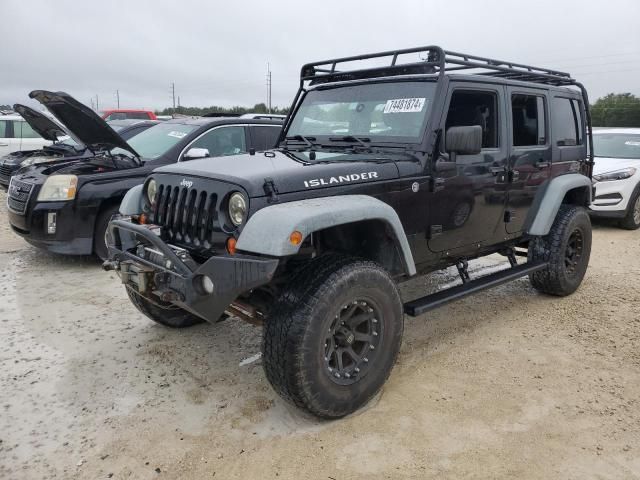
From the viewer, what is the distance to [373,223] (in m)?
3.25

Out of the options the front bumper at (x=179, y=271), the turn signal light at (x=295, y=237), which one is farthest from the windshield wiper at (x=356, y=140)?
the front bumper at (x=179, y=271)

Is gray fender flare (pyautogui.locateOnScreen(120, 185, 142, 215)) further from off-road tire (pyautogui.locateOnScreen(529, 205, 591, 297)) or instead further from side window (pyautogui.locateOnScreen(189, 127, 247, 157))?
off-road tire (pyautogui.locateOnScreen(529, 205, 591, 297))

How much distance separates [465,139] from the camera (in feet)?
11.2

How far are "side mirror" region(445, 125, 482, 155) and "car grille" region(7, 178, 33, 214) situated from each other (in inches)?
186

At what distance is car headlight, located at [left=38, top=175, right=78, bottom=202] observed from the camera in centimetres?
572

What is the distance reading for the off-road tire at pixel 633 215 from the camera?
8539 millimetres

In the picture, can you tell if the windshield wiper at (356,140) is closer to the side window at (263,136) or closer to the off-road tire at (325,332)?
the off-road tire at (325,332)

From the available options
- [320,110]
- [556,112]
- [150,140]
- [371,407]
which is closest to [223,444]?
[371,407]

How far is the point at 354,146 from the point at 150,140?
399 centimetres

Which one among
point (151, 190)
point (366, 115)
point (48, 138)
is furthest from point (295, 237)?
point (48, 138)

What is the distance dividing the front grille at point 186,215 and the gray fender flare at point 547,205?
2.96 meters

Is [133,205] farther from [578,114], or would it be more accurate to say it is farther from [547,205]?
[578,114]

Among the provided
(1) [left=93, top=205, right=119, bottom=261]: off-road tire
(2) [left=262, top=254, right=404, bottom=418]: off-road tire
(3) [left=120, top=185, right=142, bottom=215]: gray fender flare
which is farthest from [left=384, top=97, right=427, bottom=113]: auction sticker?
(1) [left=93, top=205, right=119, bottom=261]: off-road tire

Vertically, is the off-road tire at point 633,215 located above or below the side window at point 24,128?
below
